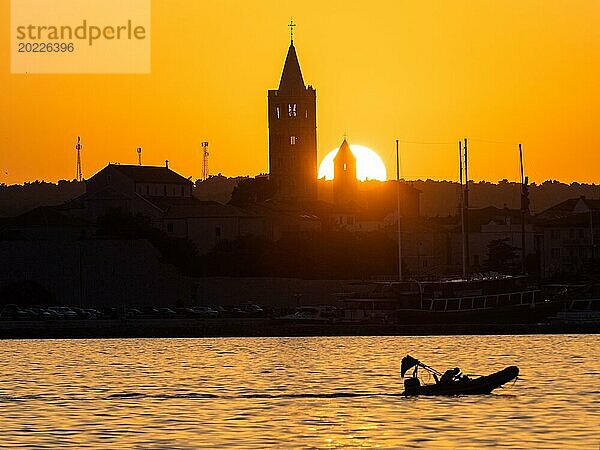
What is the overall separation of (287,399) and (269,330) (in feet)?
157

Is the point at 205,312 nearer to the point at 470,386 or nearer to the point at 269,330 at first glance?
the point at 269,330

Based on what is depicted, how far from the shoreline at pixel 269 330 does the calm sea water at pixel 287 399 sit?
10543 mm

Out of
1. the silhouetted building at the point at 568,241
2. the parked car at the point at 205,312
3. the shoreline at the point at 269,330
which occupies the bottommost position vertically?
the shoreline at the point at 269,330

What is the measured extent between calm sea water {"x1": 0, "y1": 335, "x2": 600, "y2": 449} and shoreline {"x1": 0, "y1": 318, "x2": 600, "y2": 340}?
415 inches

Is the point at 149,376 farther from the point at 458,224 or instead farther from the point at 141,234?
the point at 458,224

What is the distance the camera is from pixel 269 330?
103000mm

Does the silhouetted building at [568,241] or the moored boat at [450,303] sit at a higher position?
the silhouetted building at [568,241]

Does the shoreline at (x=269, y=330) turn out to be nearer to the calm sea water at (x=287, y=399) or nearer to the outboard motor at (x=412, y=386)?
the calm sea water at (x=287, y=399)

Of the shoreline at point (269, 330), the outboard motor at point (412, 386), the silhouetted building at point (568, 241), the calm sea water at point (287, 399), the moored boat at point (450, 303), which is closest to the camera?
the calm sea water at point (287, 399)

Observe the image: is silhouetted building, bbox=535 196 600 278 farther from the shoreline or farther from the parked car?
the shoreline

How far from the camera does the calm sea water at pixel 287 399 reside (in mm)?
42344

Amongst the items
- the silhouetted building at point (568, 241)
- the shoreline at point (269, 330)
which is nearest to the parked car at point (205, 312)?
the shoreline at point (269, 330)

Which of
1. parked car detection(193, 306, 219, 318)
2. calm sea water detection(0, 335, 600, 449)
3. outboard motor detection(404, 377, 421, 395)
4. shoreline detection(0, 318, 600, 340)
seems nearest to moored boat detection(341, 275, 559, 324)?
shoreline detection(0, 318, 600, 340)

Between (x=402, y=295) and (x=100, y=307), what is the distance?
26.3 m
